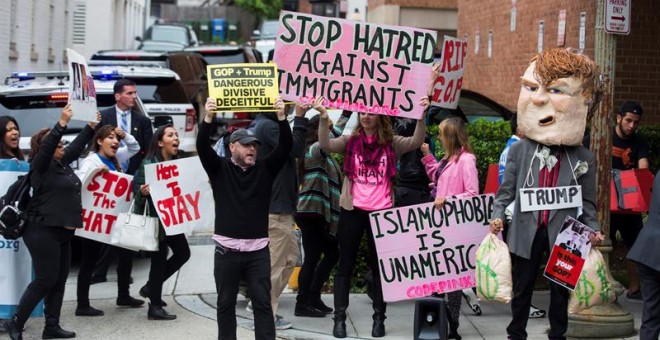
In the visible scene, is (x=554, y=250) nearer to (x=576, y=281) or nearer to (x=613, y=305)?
(x=576, y=281)

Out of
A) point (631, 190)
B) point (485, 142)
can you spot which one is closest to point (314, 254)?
point (485, 142)

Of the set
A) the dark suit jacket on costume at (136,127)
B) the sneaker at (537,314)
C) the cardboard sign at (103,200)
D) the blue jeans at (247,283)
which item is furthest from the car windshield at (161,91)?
the blue jeans at (247,283)

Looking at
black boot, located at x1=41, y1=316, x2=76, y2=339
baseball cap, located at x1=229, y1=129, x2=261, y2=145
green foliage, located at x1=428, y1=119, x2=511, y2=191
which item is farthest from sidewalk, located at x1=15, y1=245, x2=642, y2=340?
baseball cap, located at x1=229, y1=129, x2=261, y2=145

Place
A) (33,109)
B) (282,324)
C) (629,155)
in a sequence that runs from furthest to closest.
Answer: (33,109), (629,155), (282,324)

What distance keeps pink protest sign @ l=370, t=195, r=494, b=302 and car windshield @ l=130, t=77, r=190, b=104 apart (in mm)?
7833

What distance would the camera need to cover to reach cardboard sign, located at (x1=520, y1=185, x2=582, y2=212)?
7621 mm

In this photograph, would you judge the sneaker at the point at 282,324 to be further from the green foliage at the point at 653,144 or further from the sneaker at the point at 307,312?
the green foliage at the point at 653,144

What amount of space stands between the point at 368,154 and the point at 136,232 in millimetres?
2070

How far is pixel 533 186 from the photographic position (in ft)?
25.1

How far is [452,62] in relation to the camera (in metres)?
9.22

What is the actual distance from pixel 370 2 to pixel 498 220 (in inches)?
1177

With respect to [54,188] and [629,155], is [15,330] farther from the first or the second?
[629,155]

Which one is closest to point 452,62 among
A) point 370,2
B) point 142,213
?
point 142,213

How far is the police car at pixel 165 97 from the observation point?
51.6 ft
